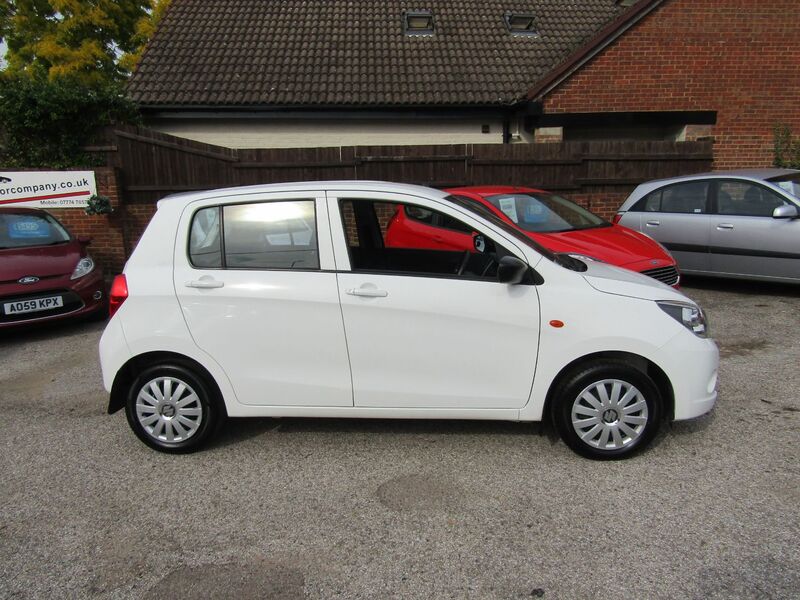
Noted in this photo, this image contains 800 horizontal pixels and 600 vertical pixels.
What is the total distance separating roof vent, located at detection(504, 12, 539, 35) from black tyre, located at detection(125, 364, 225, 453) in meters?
13.3

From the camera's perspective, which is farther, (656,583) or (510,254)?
(510,254)

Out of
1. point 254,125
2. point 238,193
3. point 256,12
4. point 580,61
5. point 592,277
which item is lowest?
point 592,277

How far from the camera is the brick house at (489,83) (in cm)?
1169

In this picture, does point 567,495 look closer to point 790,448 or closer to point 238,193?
point 790,448

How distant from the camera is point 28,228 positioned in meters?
7.31

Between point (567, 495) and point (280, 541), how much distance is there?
1.49 m

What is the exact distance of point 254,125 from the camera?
1237 cm

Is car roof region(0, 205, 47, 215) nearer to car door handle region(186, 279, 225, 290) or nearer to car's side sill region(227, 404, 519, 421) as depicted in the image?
car door handle region(186, 279, 225, 290)

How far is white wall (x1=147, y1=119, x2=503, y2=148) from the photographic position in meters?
12.3

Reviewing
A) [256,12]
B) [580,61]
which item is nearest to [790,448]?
[580,61]

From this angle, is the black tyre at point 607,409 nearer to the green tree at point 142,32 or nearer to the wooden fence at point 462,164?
Result: the wooden fence at point 462,164

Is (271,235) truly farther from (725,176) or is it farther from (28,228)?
(725,176)

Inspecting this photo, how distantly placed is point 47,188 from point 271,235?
7835 mm

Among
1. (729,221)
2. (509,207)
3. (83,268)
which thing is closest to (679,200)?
(729,221)
